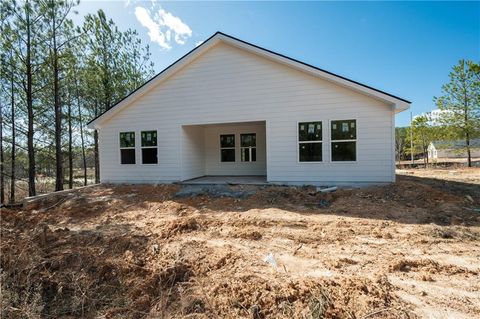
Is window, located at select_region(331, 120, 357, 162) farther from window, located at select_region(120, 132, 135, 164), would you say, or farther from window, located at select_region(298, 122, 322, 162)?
window, located at select_region(120, 132, 135, 164)

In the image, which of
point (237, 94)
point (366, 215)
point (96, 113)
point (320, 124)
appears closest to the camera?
point (366, 215)

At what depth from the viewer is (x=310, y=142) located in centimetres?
920


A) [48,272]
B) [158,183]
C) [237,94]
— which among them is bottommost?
[48,272]

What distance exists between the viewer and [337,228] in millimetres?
5086

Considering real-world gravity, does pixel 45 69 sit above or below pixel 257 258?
above

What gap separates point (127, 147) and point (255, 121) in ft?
20.7

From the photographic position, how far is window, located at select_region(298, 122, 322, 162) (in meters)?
9.12

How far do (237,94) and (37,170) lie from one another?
14.2 m

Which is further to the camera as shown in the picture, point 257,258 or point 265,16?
point 265,16

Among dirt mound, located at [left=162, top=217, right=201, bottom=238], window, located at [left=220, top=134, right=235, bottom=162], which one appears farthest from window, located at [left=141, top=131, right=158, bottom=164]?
dirt mound, located at [left=162, top=217, right=201, bottom=238]

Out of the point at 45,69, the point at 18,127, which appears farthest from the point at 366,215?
the point at 18,127

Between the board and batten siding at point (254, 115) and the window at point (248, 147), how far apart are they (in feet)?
8.77

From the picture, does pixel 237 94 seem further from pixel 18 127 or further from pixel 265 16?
pixel 18 127

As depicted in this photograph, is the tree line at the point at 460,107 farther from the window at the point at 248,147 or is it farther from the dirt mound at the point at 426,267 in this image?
the dirt mound at the point at 426,267
